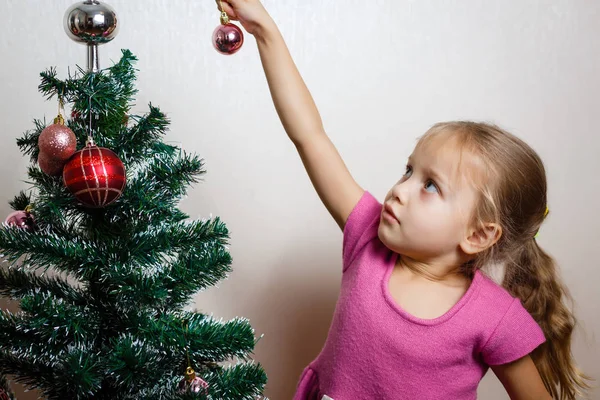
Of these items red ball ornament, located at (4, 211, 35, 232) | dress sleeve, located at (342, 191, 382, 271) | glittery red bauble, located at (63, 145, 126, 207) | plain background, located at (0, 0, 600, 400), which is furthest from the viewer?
plain background, located at (0, 0, 600, 400)

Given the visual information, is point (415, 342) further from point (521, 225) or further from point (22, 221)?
point (22, 221)

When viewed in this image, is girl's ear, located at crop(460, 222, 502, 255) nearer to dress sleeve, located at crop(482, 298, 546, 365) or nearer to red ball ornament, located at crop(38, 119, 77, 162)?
dress sleeve, located at crop(482, 298, 546, 365)

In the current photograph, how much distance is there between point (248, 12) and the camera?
2.84 feet

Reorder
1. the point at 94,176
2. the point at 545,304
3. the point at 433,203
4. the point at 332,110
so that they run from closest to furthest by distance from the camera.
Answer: the point at 94,176 → the point at 433,203 → the point at 545,304 → the point at 332,110

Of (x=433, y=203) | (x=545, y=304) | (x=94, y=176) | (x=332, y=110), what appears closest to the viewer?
(x=94, y=176)

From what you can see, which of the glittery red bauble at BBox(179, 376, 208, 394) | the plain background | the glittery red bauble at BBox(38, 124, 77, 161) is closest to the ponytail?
the plain background

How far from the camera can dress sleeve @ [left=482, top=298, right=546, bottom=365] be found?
857 millimetres

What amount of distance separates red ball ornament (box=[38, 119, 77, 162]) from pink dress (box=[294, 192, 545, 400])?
0.41 meters

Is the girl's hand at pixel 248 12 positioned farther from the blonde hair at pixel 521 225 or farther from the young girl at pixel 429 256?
the blonde hair at pixel 521 225

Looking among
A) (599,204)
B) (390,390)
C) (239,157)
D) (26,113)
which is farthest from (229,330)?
(599,204)

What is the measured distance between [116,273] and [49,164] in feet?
0.49

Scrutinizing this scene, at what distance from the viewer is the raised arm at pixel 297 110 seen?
0.88 meters

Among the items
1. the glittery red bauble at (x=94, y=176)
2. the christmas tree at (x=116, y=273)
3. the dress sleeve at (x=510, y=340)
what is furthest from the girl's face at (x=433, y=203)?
the glittery red bauble at (x=94, y=176)

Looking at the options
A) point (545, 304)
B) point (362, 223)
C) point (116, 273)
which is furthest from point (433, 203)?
point (116, 273)
